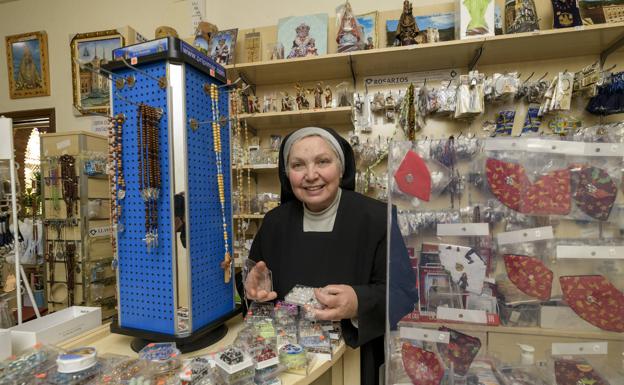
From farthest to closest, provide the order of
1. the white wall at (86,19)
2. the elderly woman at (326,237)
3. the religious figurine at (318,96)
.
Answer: the white wall at (86,19), the religious figurine at (318,96), the elderly woman at (326,237)

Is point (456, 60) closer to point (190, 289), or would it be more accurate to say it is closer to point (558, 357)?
point (558, 357)

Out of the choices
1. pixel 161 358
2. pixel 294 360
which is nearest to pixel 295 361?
pixel 294 360

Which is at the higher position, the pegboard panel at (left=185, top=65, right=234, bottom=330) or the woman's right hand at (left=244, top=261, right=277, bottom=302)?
the pegboard panel at (left=185, top=65, right=234, bottom=330)

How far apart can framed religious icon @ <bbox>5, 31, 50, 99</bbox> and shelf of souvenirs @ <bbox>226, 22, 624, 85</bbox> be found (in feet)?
7.64

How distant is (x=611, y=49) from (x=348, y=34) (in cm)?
177

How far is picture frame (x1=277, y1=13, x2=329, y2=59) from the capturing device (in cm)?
234

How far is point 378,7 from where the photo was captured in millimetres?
2523

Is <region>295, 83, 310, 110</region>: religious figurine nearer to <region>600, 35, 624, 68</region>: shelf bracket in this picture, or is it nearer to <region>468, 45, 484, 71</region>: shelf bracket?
<region>468, 45, 484, 71</region>: shelf bracket

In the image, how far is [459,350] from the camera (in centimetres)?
98

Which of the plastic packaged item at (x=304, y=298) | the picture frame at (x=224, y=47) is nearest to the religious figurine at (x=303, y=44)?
the picture frame at (x=224, y=47)

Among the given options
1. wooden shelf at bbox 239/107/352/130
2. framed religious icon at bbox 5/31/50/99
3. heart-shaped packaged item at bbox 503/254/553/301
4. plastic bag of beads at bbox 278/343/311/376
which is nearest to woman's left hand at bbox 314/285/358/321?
plastic bag of beads at bbox 278/343/311/376

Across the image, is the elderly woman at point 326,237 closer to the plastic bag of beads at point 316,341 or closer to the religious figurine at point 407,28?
the plastic bag of beads at point 316,341

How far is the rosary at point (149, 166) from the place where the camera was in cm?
89

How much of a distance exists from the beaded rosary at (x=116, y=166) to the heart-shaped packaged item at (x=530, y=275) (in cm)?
121
